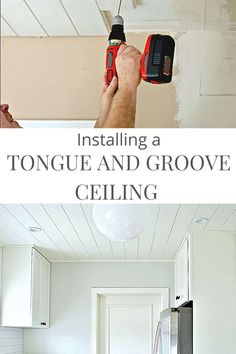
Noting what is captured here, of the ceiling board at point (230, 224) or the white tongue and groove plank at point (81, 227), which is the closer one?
the white tongue and groove plank at point (81, 227)

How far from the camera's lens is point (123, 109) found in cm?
169

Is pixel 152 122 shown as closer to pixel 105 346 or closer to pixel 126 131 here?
pixel 126 131

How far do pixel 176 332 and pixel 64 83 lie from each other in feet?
5.76

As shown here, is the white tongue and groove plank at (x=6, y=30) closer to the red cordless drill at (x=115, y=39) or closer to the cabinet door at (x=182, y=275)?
the red cordless drill at (x=115, y=39)

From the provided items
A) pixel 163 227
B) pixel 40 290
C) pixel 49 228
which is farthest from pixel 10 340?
pixel 163 227

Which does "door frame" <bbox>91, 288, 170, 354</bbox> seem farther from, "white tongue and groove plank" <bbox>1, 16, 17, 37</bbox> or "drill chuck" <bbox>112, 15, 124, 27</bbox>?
"drill chuck" <bbox>112, 15, 124, 27</bbox>

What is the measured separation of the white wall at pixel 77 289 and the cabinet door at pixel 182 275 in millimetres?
271

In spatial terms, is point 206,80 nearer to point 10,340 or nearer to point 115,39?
point 115,39

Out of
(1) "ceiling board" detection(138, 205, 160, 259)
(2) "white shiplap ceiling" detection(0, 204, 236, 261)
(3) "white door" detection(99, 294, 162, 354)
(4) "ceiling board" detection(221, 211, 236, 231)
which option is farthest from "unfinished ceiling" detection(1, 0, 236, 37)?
(3) "white door" detection(99, 294, 162, 354)

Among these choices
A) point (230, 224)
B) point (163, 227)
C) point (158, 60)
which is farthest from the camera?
point (163, 227)

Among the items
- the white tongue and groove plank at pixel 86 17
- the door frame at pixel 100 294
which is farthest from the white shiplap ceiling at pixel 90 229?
the white tongue and groove plank at pixel 86 17

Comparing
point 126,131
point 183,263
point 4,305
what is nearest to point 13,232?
point 4,305

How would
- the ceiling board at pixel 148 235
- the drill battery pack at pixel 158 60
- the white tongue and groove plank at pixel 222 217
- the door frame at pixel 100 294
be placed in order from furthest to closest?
the door frame at pixel 100 294 < the ceiling board at pixel 148 235 < the white tongue and groove plank at pixel 222 217 < the drill battery pack at pixel 158 60

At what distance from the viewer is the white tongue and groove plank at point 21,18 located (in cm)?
172
